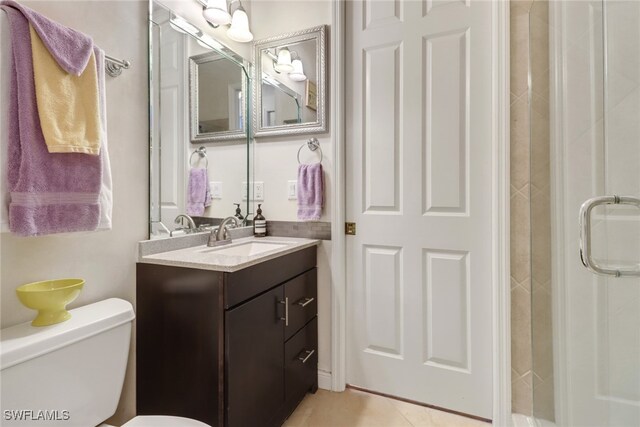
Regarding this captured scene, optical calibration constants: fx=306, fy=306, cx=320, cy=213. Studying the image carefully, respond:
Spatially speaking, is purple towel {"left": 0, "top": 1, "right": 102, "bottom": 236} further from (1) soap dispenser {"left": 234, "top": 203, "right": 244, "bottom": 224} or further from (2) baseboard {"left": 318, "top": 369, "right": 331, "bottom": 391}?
(2) baseboard {"left": 318, "top": 369, "right": 331, "bottom": 391}

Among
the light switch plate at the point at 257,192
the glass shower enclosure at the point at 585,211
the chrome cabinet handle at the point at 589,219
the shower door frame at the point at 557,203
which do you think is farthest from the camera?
the light switch plate at the point at 257,192

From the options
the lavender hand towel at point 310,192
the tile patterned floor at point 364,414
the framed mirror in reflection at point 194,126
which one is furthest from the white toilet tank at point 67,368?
the lavender hand towel at point 310,192

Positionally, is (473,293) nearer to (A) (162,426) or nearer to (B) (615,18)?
(B) (615,18)

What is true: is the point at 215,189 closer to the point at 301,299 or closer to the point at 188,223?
the point at 188,223

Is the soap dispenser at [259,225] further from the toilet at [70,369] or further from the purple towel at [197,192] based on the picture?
the toilet at [70,369]

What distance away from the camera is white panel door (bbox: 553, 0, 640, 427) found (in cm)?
101

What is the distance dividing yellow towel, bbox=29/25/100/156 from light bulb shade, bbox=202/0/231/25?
33.0 inches

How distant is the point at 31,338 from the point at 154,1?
135 centimetres

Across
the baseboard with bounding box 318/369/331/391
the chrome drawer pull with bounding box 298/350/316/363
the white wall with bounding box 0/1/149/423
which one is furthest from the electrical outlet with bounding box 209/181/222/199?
the baseboard with bounding box 318/369/331/391

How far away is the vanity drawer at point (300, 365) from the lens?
1.48 m

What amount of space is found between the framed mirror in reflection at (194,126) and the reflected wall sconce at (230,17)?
0.30ft

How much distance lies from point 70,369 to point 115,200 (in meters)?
0.59

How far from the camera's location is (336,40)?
1.75 metres

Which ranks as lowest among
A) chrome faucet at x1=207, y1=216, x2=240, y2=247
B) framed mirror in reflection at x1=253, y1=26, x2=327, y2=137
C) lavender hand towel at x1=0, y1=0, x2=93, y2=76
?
chrome faucet at x1=207, y1=216, x2=240, y2=247
